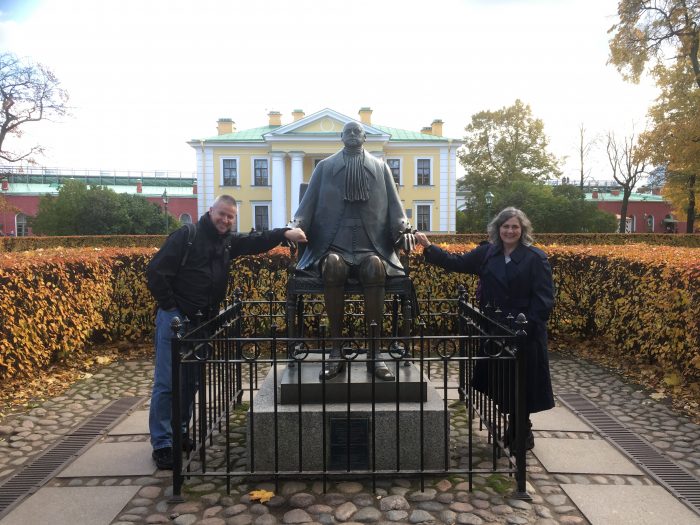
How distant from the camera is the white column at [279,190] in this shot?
36.2 meters

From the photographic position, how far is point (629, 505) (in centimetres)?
314

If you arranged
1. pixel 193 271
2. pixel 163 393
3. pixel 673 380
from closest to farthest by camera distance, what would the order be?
pixel 163 393
pixel 193 271
pixel 673 380

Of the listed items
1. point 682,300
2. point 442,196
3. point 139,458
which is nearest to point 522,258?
point 682,300

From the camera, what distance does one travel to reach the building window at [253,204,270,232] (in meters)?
38.2

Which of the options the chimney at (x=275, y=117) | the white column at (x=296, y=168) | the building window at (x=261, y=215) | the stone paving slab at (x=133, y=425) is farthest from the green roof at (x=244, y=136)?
the stone paving slab at (x=133, y=425)

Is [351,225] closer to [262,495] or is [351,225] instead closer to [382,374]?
[382,374]

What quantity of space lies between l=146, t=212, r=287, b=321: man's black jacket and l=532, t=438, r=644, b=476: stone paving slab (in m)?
2.59

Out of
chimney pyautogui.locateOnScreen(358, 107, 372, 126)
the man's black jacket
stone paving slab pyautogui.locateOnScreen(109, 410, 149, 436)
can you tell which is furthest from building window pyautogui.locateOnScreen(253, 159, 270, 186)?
the man's black jacket

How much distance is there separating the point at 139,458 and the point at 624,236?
70.8 feet

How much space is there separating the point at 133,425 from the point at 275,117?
39.1 metres

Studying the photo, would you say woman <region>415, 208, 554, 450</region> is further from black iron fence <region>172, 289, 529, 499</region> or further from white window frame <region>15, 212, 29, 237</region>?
white window frame <region>15, 212, 29, 237</region>

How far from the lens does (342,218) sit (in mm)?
4172

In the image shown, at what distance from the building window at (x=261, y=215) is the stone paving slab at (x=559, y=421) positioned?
3462 cm

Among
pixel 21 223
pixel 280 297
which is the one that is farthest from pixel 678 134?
pixel 21 223
